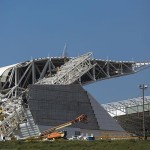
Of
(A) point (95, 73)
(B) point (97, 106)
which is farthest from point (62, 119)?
(A) point (95, 73)

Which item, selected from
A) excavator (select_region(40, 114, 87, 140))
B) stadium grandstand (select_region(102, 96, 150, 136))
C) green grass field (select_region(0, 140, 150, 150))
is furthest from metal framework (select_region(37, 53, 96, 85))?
green grass field (select_region(0, 140, 150, 150))

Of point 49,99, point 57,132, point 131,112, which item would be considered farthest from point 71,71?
point 131,112

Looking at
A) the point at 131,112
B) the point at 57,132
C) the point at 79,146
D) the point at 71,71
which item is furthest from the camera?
the point at 131,112

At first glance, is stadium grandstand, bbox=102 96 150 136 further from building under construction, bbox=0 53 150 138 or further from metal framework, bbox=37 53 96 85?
metal framework, bbox=37 53 96 85

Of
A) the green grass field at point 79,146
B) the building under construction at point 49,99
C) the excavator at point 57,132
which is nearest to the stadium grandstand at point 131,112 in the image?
the building under construction at point 49,99

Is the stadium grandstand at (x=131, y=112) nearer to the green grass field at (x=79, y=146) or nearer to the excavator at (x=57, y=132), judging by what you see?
the excavator at (x=57, y=132)

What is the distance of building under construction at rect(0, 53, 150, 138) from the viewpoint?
83750mm

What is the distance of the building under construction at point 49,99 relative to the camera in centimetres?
8375

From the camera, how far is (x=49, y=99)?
284 ft

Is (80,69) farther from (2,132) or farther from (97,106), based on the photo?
(2,132)

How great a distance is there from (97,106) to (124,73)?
25.2 metres

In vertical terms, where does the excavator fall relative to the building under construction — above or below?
below

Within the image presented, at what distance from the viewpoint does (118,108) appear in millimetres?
130375

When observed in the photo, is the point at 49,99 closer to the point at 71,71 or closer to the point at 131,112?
the point at 71,71
